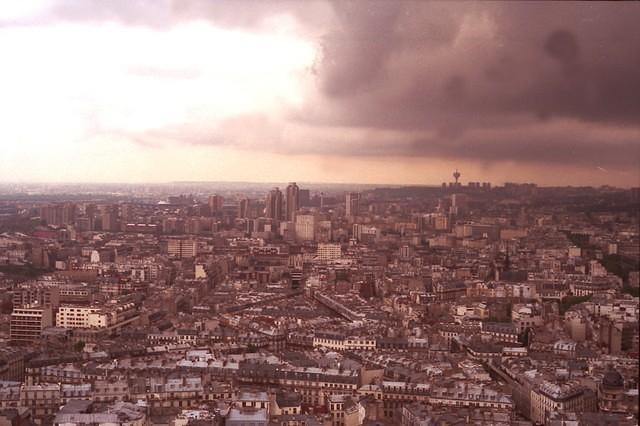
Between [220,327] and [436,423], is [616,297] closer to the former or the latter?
[220,327]

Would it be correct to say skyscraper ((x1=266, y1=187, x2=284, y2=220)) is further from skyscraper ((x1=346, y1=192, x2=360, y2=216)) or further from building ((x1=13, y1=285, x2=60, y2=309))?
building ((x1=13, y1=285, x2=60, y2=309))

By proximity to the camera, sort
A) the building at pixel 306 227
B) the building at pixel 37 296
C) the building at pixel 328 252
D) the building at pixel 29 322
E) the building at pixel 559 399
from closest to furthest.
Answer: the building at pixel 559 399 < the building at pixel 29 322 < the building at pixel 37 296 < the building at pixel 328 252 < the building at pixel 306 227

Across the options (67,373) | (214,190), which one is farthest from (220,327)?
(214,190)

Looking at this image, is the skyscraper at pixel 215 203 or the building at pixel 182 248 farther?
the skyscraper at pixel 215 203

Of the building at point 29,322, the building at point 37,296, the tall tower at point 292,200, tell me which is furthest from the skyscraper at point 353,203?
the building at point 29,322

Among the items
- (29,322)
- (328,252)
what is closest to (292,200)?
(328,252)

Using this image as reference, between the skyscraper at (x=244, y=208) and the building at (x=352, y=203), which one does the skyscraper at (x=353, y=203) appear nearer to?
the building at (x=352, y=203)

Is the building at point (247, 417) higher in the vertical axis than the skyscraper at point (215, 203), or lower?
lower
